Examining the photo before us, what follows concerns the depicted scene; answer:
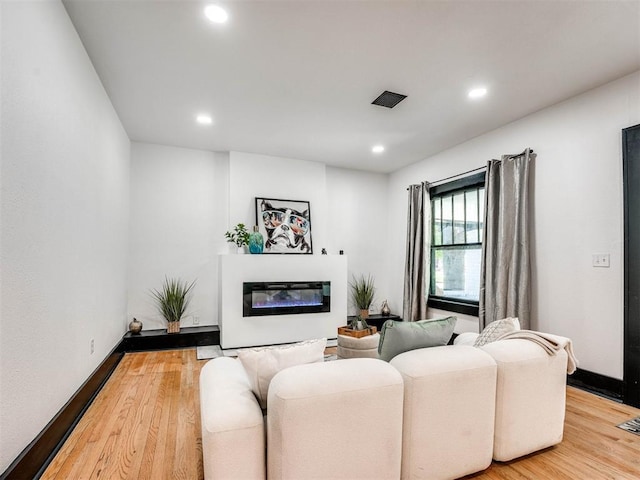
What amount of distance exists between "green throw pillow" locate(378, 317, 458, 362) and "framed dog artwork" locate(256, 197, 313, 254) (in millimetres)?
3351

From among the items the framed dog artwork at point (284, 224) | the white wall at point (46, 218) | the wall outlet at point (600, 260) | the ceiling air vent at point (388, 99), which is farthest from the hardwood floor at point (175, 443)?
the ceiling air vent at point (388, 99)

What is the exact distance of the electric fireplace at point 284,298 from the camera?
4727mm

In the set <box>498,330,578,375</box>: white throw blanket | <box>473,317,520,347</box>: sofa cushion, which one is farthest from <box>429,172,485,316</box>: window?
<box>498,330,578,375</box>: white throw blanket

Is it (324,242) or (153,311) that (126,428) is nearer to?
(153,311)

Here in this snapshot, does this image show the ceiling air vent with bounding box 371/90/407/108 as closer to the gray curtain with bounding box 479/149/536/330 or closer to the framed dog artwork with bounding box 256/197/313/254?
the gray curtain with bounding box 479/149/536/330

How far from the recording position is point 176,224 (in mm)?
4965

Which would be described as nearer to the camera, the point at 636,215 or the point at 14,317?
the point at 14,317

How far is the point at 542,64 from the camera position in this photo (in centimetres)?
282

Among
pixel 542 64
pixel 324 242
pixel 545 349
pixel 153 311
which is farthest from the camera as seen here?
pixel 324 242

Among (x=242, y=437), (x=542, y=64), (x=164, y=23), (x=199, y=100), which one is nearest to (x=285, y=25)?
(x=164, y=23)

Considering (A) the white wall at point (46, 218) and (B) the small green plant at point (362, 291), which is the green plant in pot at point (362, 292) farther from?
(A) the white wall at point (46, 218)

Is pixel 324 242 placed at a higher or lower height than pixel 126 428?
higher

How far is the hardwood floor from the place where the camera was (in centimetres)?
191

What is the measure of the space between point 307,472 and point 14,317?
1541mm
